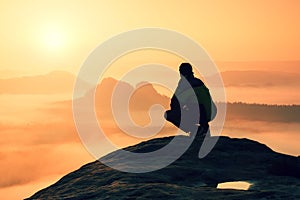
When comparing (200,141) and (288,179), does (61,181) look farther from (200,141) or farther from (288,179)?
(288,179)

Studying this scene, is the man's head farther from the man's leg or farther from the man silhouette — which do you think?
→ the man's leg

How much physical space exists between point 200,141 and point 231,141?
1.76 metres

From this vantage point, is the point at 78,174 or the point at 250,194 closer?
the point at 250,194

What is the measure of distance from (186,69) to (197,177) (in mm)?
6303

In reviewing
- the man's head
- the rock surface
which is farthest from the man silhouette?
the rock surface

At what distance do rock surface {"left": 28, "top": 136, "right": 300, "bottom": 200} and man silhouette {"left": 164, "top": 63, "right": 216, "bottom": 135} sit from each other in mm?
849

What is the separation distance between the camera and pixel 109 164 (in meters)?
27.5

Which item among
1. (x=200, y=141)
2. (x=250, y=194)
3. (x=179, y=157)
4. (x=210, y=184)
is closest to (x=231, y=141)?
(x=200, y=141)

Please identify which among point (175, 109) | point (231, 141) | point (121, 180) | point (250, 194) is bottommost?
point (250, 194)

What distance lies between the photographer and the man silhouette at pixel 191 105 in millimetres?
28406

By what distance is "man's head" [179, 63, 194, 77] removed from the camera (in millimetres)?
28422

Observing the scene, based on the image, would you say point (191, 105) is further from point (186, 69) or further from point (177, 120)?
point (186, 69)

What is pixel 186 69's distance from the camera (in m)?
28.4

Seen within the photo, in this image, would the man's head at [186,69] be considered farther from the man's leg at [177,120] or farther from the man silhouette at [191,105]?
the man's leg at [177,120]
